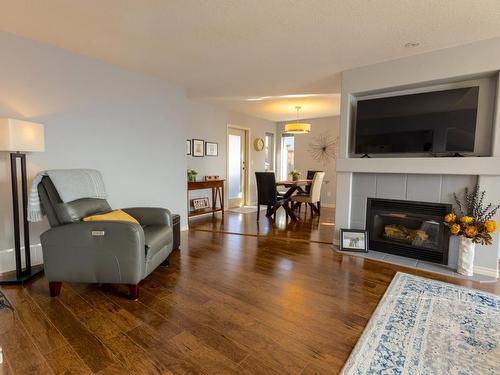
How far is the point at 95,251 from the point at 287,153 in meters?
6.34

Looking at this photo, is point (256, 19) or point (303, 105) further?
point (303, 105)

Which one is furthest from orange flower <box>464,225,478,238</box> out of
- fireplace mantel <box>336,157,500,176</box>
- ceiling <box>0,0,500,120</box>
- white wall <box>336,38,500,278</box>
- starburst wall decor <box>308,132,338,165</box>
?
starburst wall decor <box>308,132,338,165</box>

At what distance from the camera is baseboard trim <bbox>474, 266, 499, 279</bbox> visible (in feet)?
8.25

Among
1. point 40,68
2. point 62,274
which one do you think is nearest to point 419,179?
point 62,274

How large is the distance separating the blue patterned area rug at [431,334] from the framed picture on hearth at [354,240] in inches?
37.1

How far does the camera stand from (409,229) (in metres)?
3.10

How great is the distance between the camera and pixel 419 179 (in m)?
2.90

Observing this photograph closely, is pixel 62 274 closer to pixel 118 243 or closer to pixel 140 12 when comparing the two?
pixel 118 243

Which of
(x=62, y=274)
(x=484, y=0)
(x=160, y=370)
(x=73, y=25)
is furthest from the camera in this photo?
(x=73, y=25)

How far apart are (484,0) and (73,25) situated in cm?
316

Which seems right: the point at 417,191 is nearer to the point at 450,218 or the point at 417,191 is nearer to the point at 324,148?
the point at 450,218

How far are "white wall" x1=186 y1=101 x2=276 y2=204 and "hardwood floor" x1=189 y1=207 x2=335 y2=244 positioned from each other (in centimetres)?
85

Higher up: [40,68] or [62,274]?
[40,68]

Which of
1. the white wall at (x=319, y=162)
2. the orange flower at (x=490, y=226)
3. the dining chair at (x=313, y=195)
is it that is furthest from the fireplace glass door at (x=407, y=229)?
the white wall at (x=319, y=162)
